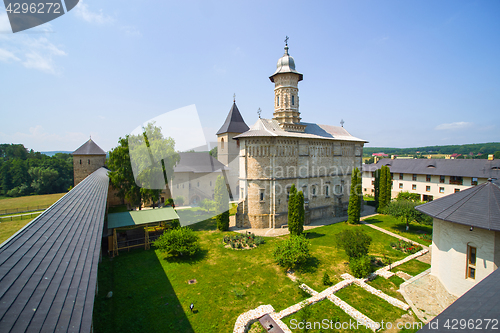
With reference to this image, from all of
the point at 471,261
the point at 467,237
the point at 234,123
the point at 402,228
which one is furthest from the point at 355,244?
the point at 234,123

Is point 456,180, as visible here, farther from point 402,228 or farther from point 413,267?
point 413,267

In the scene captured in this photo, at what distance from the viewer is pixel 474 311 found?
13.7ft

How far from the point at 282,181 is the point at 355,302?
12.9m

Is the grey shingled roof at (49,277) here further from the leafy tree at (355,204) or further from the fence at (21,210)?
the fence at (21,210)

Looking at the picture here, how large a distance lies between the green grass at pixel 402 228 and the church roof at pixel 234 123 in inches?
905

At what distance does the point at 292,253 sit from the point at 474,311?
10192mm

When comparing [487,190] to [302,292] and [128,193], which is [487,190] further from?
[128,193]

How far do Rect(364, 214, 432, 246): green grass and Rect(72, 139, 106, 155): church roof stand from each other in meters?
36.4

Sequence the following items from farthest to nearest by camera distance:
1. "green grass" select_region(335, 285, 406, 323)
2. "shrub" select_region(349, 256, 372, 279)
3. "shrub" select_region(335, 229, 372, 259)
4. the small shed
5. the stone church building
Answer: the stone church building < the small shed < "shrub" select_region(335, 229, 372, 259) < "shrub" select_region(349, 256, 372, 279) < "green grass" select_region(335, 285, 406, 323)

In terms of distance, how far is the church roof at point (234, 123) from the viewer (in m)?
36.8

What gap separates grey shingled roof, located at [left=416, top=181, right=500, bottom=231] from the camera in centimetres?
905

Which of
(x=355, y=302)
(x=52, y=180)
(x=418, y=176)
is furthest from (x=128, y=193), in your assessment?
(x=418, y=176)

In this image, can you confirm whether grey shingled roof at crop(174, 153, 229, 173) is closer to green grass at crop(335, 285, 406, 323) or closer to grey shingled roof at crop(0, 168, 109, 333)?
grey shingled roof at crop(0, 168, 109, 333)

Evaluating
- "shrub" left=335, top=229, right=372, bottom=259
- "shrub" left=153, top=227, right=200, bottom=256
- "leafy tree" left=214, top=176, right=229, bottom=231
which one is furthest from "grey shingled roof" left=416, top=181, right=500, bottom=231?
"leafy tree" left=214, top=176, right=229, bottom=231
